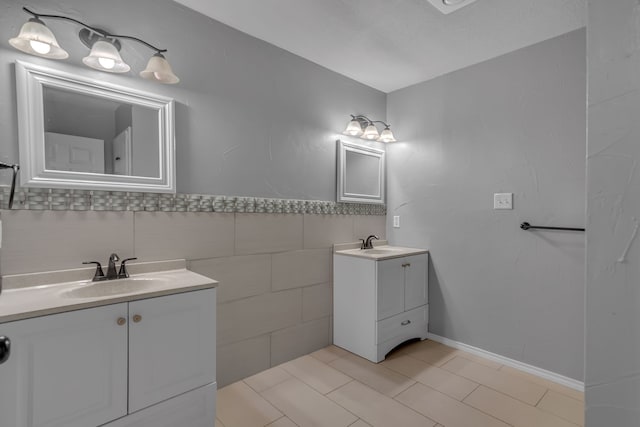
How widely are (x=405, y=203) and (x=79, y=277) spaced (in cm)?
254

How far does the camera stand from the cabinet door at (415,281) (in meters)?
2.58

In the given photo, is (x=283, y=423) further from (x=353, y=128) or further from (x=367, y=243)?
(x=353, y=128)

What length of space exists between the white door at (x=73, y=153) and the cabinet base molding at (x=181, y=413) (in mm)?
1150

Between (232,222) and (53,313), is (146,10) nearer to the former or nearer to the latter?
(232,222)

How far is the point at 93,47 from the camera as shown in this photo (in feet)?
4.83

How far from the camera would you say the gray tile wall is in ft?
4.75

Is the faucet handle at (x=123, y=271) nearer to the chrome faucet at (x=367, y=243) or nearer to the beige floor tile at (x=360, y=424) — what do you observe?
the beige floor tile at (x=360, y=424)

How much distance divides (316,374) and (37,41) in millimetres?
2369

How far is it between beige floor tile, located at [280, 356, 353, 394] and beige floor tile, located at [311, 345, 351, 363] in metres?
0.06

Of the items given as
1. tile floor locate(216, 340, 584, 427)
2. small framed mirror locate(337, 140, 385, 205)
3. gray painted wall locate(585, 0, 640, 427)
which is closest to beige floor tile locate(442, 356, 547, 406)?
tile floor locate(216, 340, 584, 427)

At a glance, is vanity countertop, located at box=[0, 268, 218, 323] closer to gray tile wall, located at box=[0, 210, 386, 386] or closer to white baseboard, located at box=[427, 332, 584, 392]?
gray tile wall, located at box=[0, 210, 386, 386]

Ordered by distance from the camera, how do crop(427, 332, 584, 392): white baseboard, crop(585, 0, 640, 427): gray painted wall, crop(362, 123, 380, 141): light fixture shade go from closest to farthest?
crop(585, 0, 640, 427): gray painted wall → crop(427, 332, 584, 392): white baseboard → crop(362, 123, 380, 141): light fixture shade

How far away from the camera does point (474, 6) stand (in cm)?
184

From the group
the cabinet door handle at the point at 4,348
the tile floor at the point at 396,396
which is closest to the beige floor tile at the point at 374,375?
the tile floor at the point at 396,396
